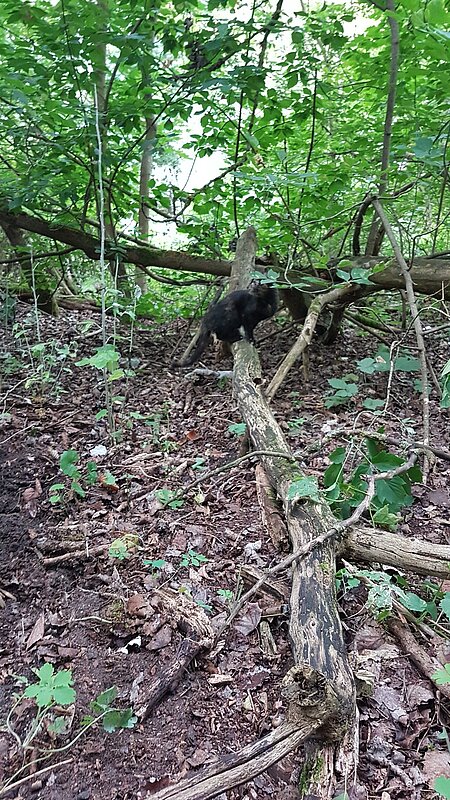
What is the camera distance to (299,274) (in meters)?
4.80

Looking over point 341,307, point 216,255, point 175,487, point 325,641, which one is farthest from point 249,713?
point 216,255

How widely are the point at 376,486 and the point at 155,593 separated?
112 cm

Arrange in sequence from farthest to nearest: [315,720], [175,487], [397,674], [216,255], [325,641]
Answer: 1. [216,255]
2. [175,487]
3. [397,674]
4. [325,641]
5. [315,720]

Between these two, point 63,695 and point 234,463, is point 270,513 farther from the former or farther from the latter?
point 63,695

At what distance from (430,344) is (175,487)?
3124 mm

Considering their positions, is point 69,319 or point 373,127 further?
point 69,319

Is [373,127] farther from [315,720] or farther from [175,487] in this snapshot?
[315,720]

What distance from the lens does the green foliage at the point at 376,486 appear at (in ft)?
7.38

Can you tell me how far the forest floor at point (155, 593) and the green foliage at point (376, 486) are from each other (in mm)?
370

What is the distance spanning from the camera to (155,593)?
2.28 metres

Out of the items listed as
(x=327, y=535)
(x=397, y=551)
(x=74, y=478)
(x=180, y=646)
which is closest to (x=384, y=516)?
(x=397, y=551)

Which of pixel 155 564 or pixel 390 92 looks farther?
pixel 390 92

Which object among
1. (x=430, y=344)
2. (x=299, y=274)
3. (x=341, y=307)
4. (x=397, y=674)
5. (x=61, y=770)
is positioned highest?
(x=299, y=274)

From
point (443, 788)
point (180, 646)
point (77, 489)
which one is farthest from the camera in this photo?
point (77, 489)
